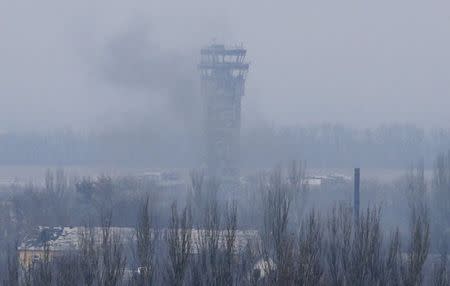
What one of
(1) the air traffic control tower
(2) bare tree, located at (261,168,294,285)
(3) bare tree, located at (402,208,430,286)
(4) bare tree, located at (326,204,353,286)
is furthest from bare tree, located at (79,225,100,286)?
(1) the air traffic control tower

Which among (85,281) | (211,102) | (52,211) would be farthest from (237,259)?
(211,102)

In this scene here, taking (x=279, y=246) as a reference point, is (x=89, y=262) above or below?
below

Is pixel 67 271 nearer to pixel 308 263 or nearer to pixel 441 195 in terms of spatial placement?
pixel 308 263

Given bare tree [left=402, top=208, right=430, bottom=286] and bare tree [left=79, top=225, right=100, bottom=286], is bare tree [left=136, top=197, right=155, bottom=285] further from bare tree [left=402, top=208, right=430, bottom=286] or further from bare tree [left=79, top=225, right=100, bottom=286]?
bare tree [left=402, top=208, right=430, bottom=286]

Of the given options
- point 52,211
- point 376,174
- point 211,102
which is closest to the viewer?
point 52,211

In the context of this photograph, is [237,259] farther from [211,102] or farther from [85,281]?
[211,102]

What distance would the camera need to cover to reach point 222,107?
40594mm

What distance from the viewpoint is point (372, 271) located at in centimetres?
1484

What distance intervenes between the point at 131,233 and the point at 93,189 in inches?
334

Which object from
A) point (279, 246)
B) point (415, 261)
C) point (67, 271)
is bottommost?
point (67, 271)

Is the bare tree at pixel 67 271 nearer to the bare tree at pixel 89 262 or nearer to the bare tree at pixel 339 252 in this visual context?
the bare tree at pixel 89 262

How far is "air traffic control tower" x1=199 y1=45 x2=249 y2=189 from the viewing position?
133 ft

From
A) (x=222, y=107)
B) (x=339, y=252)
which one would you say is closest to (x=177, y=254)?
(x=339, y=252)

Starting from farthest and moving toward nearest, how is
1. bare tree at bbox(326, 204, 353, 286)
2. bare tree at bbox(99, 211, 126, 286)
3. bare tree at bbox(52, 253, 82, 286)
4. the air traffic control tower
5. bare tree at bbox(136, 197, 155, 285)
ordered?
1. the air traffic control tower
2. bare tree at bbox(326, 204, 353, 286)
3. bare tree at bbox(136, 197, 155, 285)
4. bare tree at bbox(99, 211, 126, 286)
5. bare tree at bbox(52, 253, 82, 286)
